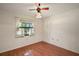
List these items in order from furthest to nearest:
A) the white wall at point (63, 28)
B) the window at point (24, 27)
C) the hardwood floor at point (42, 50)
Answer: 1. the white wall at point (63, 28)
2. the hardwood floor at point (42, 50)
3. the window at point (24, 27)

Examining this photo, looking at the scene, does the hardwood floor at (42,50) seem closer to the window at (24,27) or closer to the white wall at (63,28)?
the white wall at (63,28)

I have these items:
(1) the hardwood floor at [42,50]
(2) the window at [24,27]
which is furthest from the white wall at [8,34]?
(2) the window at [24,27]

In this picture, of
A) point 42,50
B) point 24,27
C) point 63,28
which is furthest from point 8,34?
point 63,28

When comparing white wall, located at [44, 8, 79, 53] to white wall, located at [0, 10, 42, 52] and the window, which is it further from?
the window

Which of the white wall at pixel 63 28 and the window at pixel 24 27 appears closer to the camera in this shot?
the window at pixel 24 27

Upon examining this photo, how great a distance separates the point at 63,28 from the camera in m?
1.96

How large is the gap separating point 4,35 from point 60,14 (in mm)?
1741

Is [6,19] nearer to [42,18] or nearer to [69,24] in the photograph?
[42,18]

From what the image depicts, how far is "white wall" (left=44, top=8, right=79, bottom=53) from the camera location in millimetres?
1611

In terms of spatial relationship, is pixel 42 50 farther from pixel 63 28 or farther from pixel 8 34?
pixel 8 34

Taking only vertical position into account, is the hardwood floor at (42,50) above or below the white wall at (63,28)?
below

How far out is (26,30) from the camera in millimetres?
1302

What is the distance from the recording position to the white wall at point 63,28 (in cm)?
161

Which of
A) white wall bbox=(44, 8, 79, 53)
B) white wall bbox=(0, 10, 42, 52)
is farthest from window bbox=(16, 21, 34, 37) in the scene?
white wall bbox=(44, 8, 79, 53)
